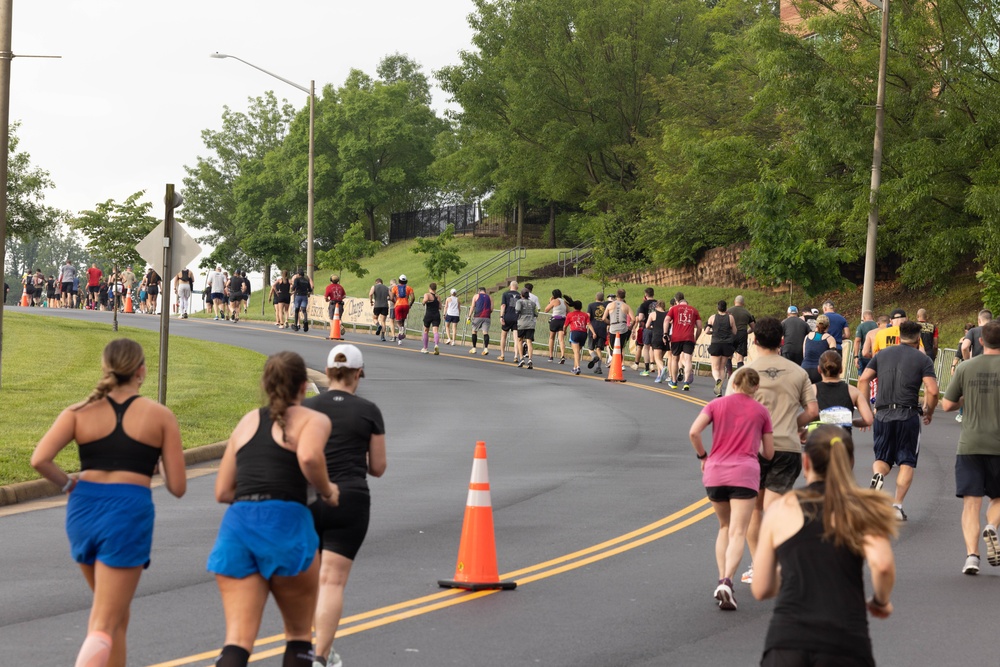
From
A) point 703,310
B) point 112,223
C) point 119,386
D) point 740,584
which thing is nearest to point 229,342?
point 112,223

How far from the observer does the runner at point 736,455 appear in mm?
8867

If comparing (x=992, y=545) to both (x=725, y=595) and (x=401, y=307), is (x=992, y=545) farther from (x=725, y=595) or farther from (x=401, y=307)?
(x=401, y=307)

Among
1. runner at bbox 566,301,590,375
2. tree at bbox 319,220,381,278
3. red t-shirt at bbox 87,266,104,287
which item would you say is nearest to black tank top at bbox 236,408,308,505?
runner at bbox 566,301,590,375

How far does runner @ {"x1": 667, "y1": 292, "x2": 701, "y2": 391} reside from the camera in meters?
26.8

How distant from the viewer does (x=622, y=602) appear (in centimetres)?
914

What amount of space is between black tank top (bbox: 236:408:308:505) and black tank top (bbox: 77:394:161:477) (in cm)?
53

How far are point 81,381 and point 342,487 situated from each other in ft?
57.2

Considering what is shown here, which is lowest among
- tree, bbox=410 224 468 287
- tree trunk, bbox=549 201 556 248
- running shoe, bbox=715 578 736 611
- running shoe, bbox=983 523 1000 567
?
running shoe, bbox=715 578 736 611

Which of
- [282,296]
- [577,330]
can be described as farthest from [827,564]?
[282,296]

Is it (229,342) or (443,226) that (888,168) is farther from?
(443,226)

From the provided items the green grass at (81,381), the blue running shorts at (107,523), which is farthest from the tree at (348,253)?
the blue running shorts at (107,523)

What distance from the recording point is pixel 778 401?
964 cm

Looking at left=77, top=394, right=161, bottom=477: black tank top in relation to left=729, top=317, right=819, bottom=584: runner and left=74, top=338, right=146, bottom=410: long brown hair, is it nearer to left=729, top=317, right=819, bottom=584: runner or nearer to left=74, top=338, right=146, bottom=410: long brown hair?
left=74, top=338, right=146, bottom=410: long brown hair

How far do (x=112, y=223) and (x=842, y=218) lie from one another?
60.3ft
